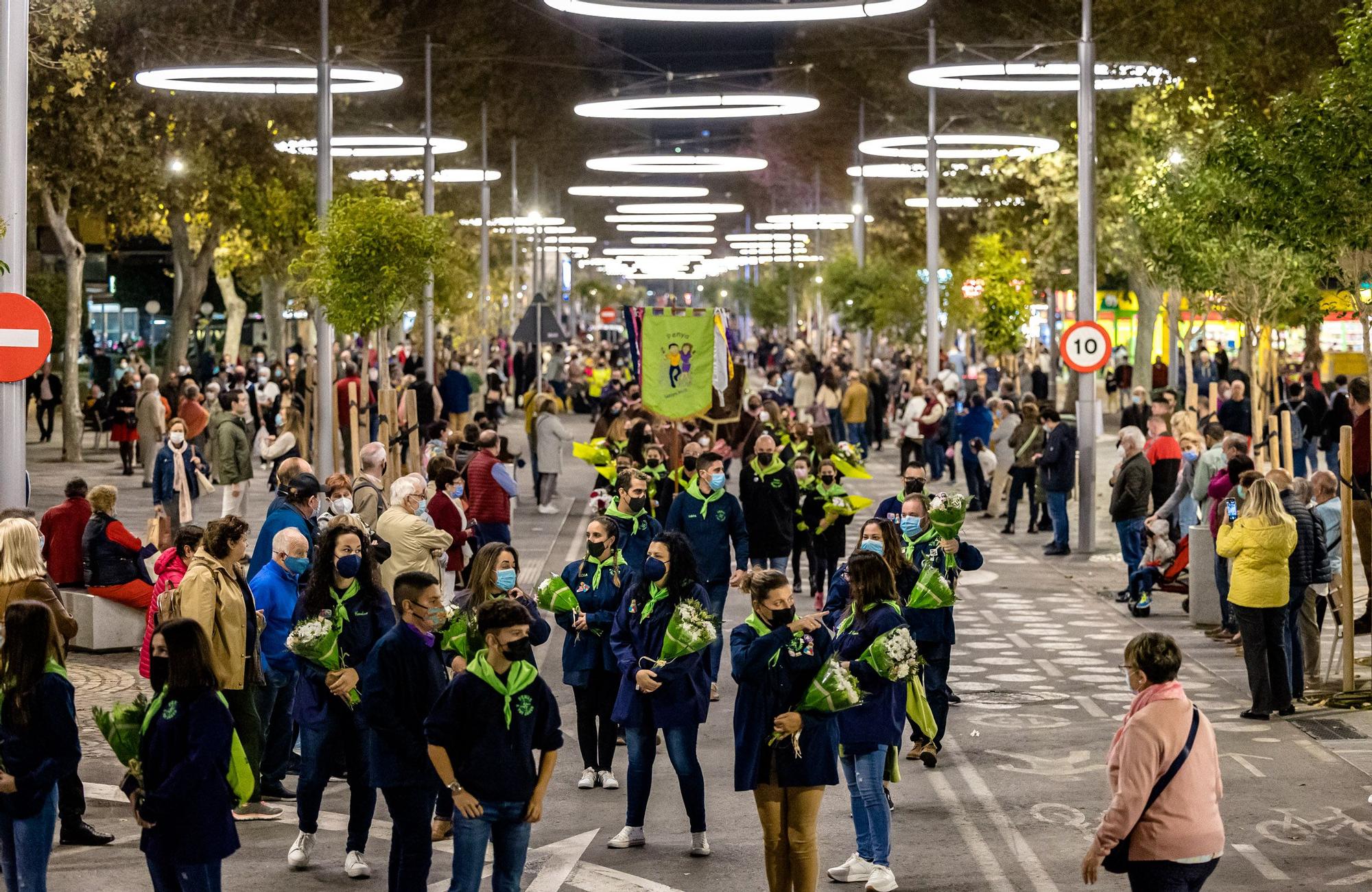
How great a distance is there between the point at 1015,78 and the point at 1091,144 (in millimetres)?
7994

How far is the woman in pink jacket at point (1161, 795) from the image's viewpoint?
729 cm

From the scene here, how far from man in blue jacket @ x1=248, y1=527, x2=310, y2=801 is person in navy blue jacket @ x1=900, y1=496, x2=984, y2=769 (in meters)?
3.69

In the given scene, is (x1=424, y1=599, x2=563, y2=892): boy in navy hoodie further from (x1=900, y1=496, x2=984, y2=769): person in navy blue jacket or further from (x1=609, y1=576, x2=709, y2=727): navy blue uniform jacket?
(x1=900, y1=496, x2=984, y2=769): person in navy blue jacket

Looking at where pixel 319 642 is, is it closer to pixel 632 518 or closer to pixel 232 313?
pixel 632 518

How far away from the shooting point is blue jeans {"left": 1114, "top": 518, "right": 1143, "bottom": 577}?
20.8m

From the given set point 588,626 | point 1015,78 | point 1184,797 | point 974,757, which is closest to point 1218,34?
point 1015,78

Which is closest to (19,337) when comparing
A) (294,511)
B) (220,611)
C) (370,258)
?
(294,511)

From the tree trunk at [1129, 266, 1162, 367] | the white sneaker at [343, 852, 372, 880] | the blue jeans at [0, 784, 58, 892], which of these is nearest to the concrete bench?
the white sneaker at [343, 852, 372, 880]

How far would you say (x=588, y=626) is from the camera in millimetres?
11422

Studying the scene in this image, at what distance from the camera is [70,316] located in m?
A: 35.7

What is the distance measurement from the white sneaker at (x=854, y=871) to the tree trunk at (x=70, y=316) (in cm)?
2724

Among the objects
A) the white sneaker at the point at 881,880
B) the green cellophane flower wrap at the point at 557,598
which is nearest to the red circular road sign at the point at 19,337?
the green cellophane flower wrap at the point at 557,598

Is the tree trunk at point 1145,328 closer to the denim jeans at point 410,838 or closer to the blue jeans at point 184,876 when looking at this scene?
the denim jeans at point 410,838

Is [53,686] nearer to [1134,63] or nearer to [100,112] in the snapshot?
[1134,63]
